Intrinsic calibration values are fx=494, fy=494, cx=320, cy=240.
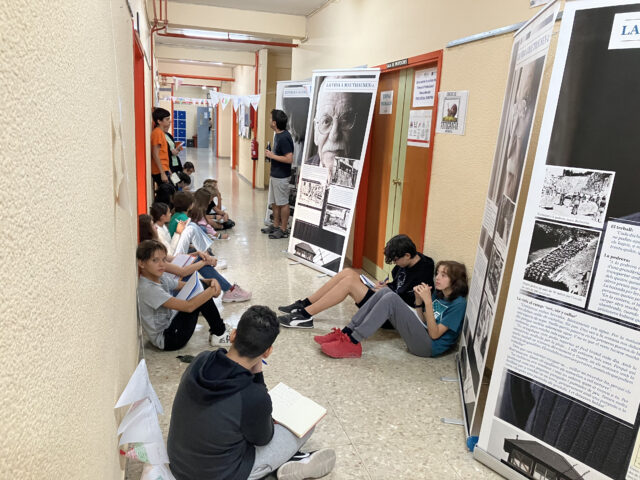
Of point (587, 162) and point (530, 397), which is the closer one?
point (587, 162)

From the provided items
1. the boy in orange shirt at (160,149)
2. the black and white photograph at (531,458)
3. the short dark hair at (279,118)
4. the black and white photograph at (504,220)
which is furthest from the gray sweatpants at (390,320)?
the boy in orange shirt at (160,149)

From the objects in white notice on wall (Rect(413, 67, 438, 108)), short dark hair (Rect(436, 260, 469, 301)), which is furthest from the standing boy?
short dark hair (Rect(436, 260, 469, 301))

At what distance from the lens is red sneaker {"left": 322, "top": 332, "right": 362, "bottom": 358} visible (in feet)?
10.8

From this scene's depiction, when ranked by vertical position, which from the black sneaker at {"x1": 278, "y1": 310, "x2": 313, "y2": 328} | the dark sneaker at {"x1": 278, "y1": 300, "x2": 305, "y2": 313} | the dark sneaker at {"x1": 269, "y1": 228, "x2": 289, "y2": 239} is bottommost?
the dark sneaker at {"x1": 269, "y1": 228, "x2": 289, "y2": 239}

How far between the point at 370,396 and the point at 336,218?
2457mm

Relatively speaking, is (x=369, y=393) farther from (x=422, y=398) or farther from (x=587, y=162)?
(x=587, y=162)

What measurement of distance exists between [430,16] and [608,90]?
2.34m

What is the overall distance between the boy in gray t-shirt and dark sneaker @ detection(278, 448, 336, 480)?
4.33ft

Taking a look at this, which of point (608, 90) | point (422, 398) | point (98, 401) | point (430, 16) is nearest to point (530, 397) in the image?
point (422, 398)

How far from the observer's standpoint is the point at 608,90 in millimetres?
1865

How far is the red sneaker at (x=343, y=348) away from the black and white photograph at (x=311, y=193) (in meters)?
2.20

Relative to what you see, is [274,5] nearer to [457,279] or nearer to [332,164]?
[332,164]

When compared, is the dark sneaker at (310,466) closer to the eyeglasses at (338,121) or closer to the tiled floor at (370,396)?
the tiled floor at (370,396)

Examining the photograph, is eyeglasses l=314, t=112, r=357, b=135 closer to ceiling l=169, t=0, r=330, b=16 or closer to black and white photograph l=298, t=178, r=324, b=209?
black and white photograph l=298, t=178, r=324, b=209
